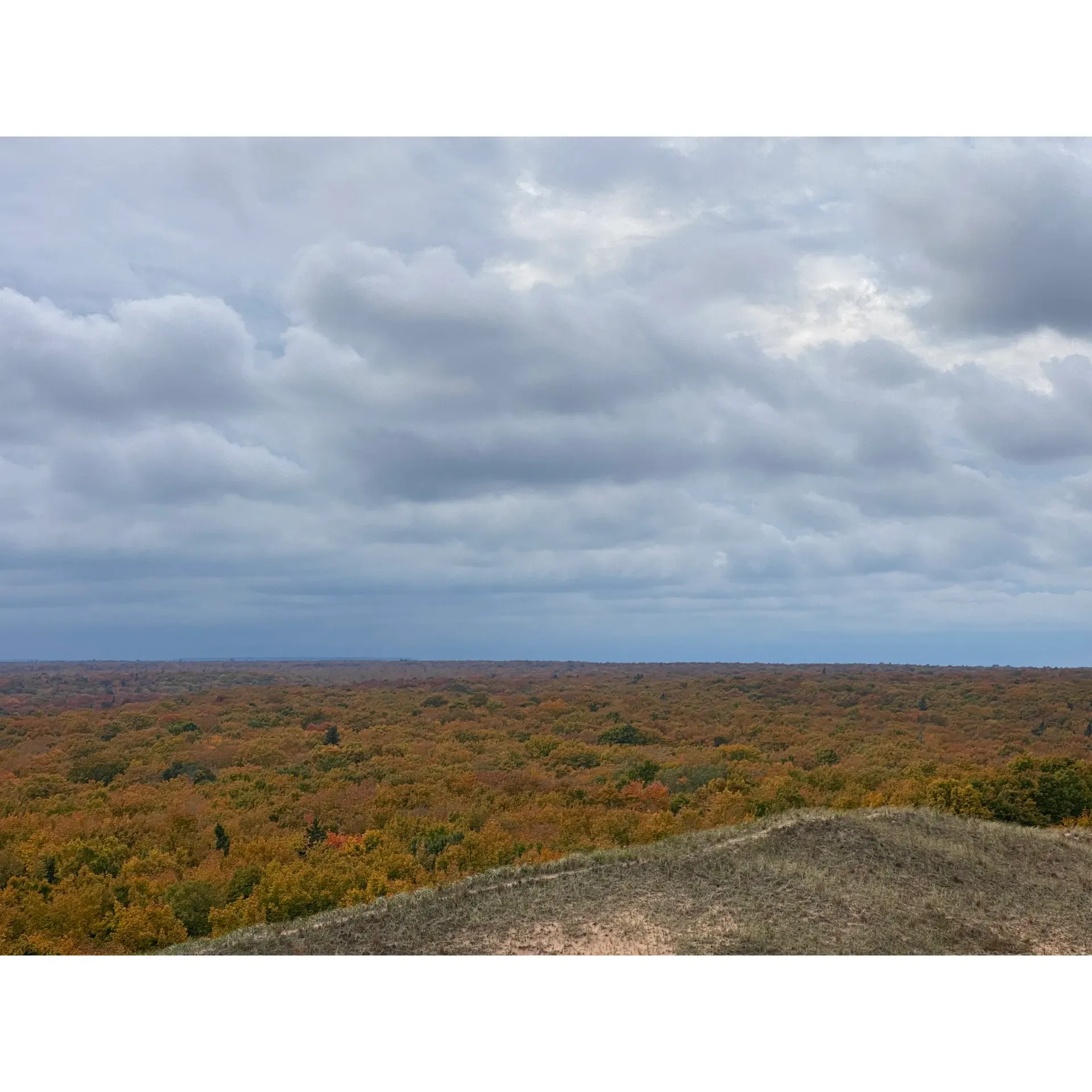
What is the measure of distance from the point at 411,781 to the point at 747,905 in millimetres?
23502

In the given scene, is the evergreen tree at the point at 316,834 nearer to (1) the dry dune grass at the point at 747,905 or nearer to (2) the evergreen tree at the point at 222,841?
(2) the evergreen tree at the point at 222,841

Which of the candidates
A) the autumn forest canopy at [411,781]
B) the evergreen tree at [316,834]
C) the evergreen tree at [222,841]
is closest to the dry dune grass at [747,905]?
the autumn forest canopy at [411,781]

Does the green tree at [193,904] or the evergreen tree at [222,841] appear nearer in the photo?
the green tree at [193,904]

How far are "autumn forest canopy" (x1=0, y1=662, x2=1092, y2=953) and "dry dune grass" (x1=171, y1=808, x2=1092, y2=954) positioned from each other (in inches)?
139

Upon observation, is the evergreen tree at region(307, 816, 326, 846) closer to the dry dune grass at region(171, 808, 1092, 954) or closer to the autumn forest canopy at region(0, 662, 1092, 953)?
the autumn forest canopy at region(0, 662, 1092, 953)

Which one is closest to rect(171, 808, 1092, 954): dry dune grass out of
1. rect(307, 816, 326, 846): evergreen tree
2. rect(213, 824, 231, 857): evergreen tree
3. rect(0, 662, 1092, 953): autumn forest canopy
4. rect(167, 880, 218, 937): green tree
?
rect(0, 662, 1092, 953): autumn forest canopy

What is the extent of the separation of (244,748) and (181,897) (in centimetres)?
2769

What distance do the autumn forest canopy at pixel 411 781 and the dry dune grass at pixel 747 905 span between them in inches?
139

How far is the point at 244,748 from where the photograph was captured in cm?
4562

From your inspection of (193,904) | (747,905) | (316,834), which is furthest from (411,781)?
(747,905)

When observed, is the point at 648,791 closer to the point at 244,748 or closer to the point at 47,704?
the point at 244,748

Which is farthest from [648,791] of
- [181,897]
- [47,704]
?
[47,704]

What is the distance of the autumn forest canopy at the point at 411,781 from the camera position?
19938mm
